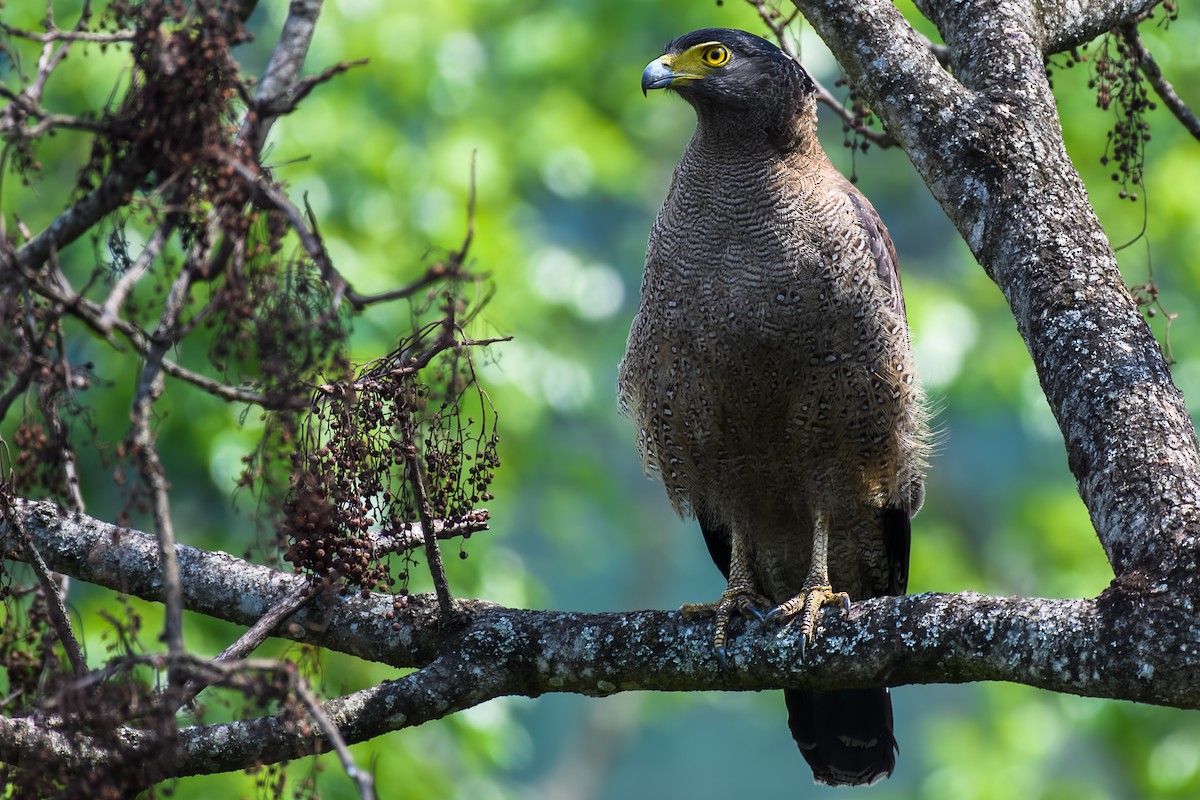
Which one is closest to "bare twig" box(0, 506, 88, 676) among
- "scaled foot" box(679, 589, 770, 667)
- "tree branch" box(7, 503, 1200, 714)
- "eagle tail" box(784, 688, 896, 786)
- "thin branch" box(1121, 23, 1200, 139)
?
"tree branch" box(7, 503, 1200, 714)

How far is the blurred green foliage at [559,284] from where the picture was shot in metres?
7.68

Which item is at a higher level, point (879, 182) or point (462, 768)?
point (879, 182)

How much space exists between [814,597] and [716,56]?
183cm

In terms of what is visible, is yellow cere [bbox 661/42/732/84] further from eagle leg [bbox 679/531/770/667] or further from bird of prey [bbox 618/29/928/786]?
eagle leg [bbox 679/531/770/667]

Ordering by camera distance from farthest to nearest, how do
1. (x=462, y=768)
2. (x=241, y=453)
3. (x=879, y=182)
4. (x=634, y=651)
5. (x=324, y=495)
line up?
(x=879, y=182) → (x=462, y=768) → (x=241, y=453) → (x=634, y=651) → (x=324, y=495)

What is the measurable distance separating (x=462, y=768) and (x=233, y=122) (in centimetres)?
769

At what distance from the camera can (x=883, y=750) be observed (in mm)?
4902

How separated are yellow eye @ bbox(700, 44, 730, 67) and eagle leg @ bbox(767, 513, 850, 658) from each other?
1553mm

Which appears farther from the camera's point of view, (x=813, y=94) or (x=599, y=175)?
(x=599, y=175)

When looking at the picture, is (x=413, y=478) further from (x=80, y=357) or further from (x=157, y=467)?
(x=80, y=357)

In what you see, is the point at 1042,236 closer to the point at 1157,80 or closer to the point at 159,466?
the point at 1157,80

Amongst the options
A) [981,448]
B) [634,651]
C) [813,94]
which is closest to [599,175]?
[813,94]

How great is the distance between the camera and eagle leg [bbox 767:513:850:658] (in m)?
3.53

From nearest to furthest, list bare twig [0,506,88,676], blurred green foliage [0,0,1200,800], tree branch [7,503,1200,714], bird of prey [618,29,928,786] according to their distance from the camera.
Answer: bare twig [0,506,88,676]
tree branch [7,503,1200,714]
bird of prey [618,29,928,786]
blurred green foliage [0,0,1200,800]
